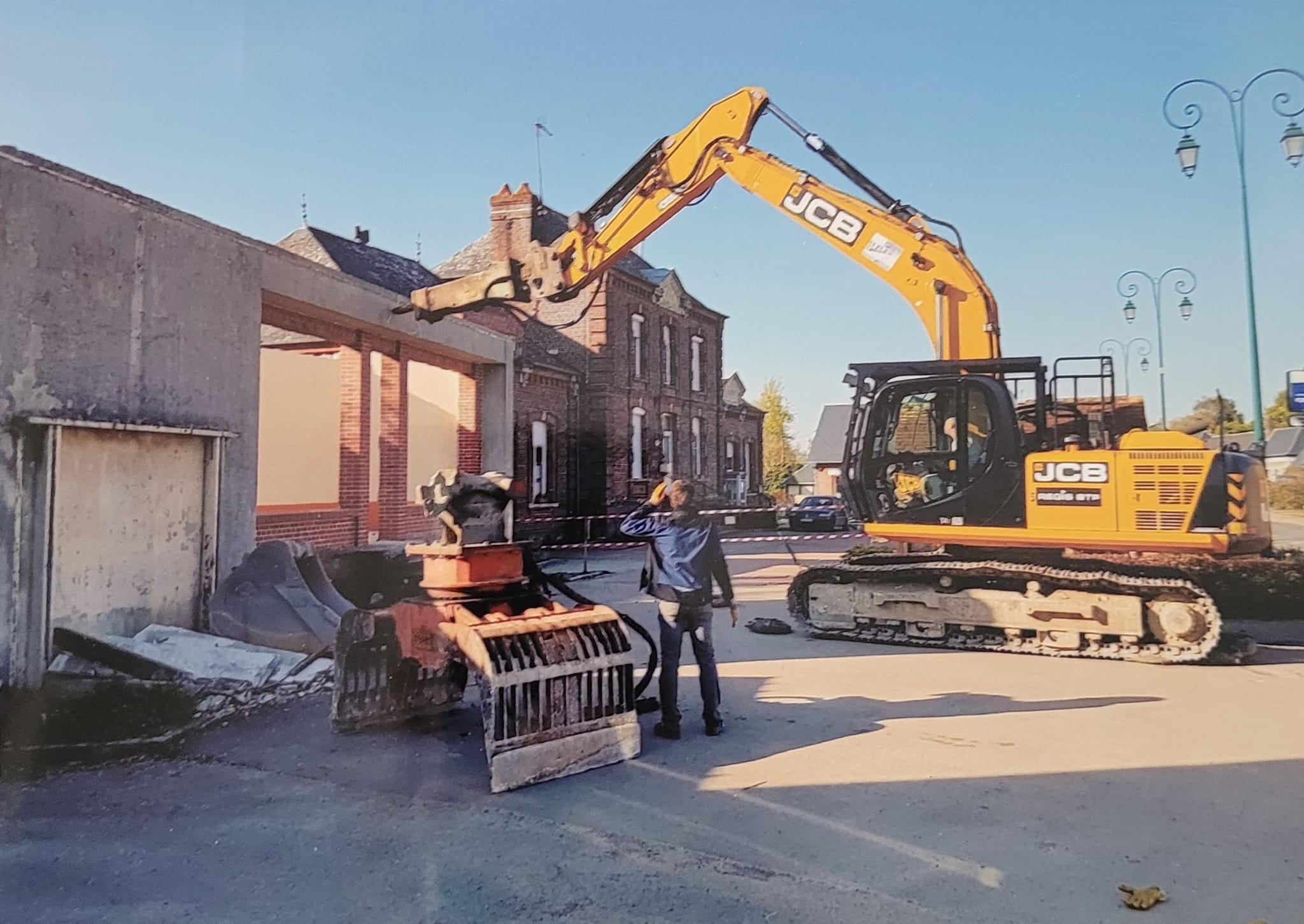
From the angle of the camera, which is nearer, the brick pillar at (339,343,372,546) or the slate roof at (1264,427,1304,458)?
the brick pillar at (339,343,372,546)

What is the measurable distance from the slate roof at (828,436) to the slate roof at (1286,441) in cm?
2492

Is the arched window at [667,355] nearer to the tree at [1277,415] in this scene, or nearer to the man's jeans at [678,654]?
the man's jeans at [678,654]

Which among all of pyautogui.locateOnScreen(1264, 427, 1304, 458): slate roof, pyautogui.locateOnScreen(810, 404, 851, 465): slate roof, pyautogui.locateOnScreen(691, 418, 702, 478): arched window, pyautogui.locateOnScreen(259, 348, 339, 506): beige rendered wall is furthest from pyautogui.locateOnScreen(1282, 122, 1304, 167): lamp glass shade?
pyautogui.locateOnScreen(1264, 427, 1304, 458): slate roof

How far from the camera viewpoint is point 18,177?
267 inches

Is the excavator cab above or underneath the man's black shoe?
above

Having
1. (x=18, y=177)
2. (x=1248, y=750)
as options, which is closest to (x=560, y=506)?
(x=18, y=177)

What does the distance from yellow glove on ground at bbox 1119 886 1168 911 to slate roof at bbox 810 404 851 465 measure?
45760 millimetres

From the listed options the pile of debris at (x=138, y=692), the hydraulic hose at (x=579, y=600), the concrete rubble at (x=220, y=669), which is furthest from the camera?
the concrete rubble at (x=220, y=669)

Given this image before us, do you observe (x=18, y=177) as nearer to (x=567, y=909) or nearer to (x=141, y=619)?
(x=141, y=619)

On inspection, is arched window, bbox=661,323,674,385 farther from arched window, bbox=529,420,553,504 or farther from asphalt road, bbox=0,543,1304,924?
asphalt road, bbox=0,543,1304,924

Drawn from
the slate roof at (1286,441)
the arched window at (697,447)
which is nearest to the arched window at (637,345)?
the arched window at (697,447)

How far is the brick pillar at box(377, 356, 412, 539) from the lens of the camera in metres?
12.9

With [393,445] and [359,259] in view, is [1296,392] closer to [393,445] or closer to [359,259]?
[393,445]

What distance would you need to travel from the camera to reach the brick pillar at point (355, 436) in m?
12.4
